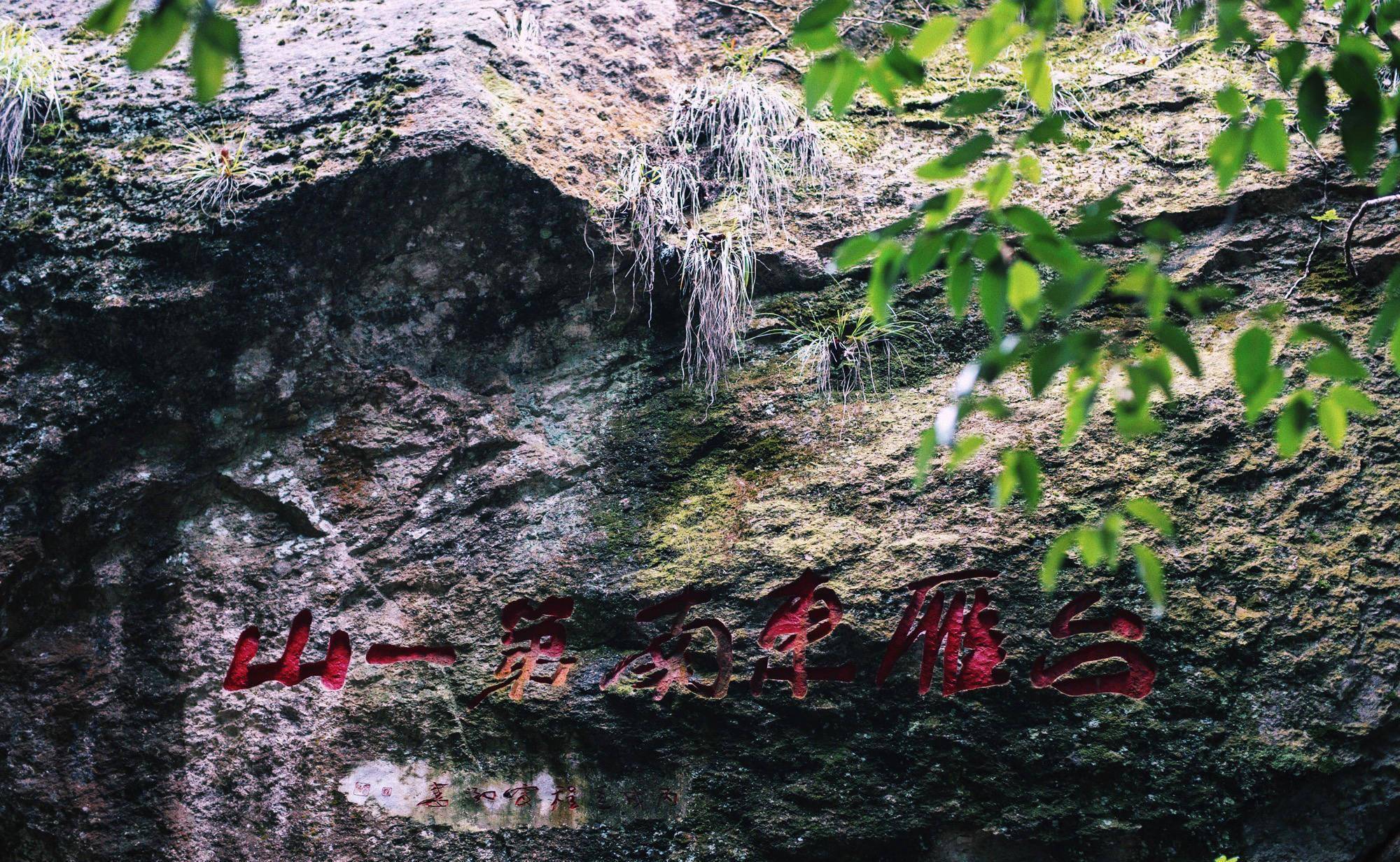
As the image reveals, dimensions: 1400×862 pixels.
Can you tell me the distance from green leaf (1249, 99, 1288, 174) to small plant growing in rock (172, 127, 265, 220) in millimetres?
3505

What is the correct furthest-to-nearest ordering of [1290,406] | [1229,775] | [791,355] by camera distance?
[791,355] → [1229,775] → [1290,406]

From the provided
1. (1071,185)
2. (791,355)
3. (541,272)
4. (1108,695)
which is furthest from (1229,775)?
(541,272)

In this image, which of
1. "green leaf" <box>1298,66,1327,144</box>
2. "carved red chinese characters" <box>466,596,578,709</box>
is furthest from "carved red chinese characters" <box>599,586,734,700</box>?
"green leaf" <box>1298,66,1327,144</box>

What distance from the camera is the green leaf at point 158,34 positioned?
112 cm

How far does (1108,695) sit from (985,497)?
74 centimetres

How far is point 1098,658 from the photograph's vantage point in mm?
3057

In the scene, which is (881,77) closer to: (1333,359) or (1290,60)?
(1290,60)

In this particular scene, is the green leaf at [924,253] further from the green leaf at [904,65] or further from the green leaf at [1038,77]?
the green leaf at [1038,77]

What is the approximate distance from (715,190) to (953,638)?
214cm

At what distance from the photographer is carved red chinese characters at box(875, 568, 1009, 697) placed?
310 centimetres

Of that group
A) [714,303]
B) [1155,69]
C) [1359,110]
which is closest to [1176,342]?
[1359,110]

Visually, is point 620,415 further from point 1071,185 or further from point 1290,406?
point 1290,406

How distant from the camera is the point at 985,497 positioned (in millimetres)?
3324

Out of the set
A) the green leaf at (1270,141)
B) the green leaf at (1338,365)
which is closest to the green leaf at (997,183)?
the green leaf at (1270,141)
